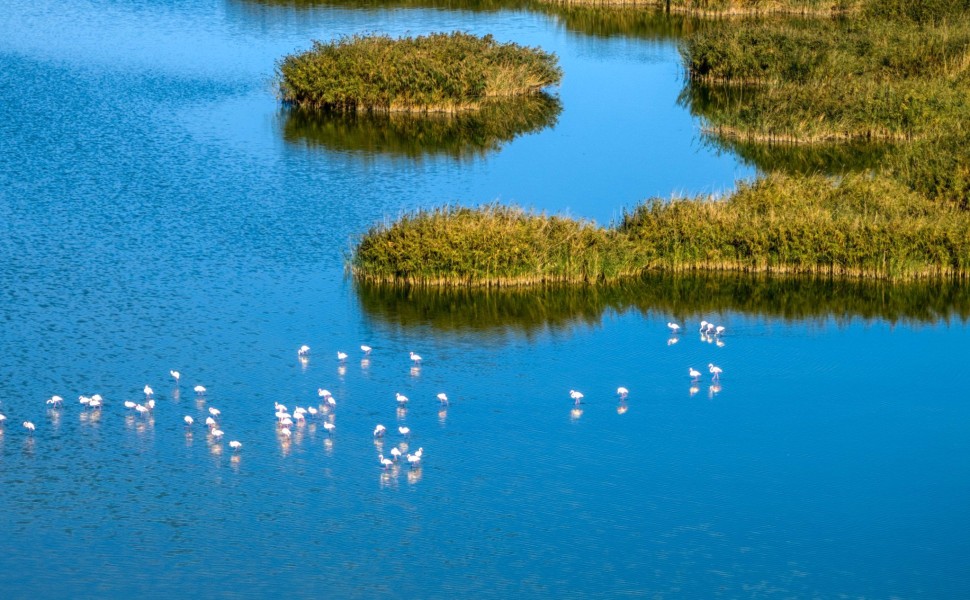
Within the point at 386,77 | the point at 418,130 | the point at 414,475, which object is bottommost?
the point at 414,475

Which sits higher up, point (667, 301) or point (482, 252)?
point (482, 252)

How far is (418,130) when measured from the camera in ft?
180

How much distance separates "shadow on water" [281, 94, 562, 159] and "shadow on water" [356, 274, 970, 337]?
47.9ft

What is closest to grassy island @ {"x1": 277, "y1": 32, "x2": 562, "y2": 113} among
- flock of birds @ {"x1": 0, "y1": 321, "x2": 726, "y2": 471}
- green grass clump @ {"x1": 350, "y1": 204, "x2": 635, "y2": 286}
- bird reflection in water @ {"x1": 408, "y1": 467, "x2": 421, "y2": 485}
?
green grass clump @ {"x1": 350, "y1": 204, "x2": 635, "y2": 286}

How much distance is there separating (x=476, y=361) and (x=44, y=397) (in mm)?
8695

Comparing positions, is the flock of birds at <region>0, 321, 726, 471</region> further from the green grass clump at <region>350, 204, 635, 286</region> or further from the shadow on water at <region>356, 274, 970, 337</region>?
the green grass clump at <region>350, 204, 635, 286</region>

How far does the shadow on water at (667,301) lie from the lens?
36344 millimetres

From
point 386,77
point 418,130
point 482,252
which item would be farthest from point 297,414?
point 386,77

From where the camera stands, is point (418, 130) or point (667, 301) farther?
point (418, 130)

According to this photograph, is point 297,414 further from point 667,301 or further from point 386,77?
point 386,77

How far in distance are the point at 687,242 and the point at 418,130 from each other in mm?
17264

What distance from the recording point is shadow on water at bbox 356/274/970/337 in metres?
36.3

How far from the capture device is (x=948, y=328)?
122ft

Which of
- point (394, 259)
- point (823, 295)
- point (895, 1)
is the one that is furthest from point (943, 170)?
point (895, 1)
